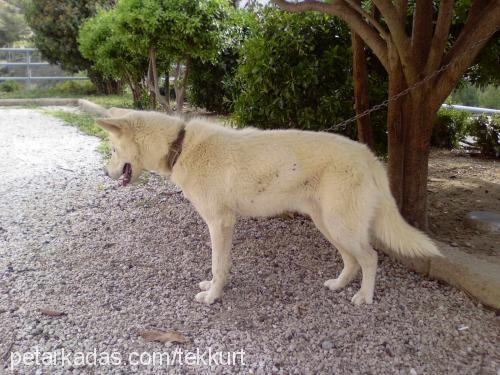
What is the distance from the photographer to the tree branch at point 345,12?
3748mm

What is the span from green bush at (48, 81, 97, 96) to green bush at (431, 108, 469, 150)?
54.3 ft

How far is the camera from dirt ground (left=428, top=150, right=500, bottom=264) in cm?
439

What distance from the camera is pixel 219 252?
138 inches

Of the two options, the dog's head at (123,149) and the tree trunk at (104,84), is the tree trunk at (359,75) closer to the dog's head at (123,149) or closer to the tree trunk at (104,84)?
the dog's head at (123,149)

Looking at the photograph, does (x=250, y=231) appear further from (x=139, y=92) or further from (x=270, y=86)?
(x=139, y=92)

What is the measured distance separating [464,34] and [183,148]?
105 inches

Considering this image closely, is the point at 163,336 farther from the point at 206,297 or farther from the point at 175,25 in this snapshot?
the point at 175,25

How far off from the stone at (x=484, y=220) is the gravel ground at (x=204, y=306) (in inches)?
48.9

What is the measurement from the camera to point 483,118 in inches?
347

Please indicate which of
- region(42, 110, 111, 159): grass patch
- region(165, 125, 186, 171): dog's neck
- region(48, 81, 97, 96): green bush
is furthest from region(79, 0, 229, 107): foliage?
region(48, 81, 97, 96): green bush

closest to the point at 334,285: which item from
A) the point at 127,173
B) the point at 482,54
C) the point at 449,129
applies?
the point at 127,173

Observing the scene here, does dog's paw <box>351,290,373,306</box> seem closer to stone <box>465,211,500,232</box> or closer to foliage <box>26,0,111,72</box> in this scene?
stone <box>465,211,500,232</box>

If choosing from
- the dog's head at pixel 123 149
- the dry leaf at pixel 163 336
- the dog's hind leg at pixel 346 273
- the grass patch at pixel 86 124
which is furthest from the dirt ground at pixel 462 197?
the grass patch at pixel 86 124

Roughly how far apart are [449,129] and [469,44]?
18.6ft
